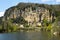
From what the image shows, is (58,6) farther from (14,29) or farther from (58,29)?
(58,29)

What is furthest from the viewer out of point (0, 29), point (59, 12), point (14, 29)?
point (59, 12)

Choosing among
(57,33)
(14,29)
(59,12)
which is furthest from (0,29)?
(59,12)

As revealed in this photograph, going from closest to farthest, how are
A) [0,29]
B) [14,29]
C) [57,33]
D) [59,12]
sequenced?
[57,33] → [0,29] → [14,29] → [59,12]

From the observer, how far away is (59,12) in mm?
195500

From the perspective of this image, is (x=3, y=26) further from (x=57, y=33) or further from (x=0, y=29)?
(x=57, y=33)

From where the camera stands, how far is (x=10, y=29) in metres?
117

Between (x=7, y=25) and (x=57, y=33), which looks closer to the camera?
(x=57, y=33)

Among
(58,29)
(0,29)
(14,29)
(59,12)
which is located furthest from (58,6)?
(58,29)

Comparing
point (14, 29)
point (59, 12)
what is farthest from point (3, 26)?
point (59, 12)

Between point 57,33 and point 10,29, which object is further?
point 10,29

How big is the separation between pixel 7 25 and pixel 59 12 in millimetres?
90950

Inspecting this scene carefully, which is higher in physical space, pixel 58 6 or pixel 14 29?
pixel 58 6

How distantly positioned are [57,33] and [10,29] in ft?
198

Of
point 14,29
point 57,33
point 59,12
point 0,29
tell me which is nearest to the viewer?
point 57,33
